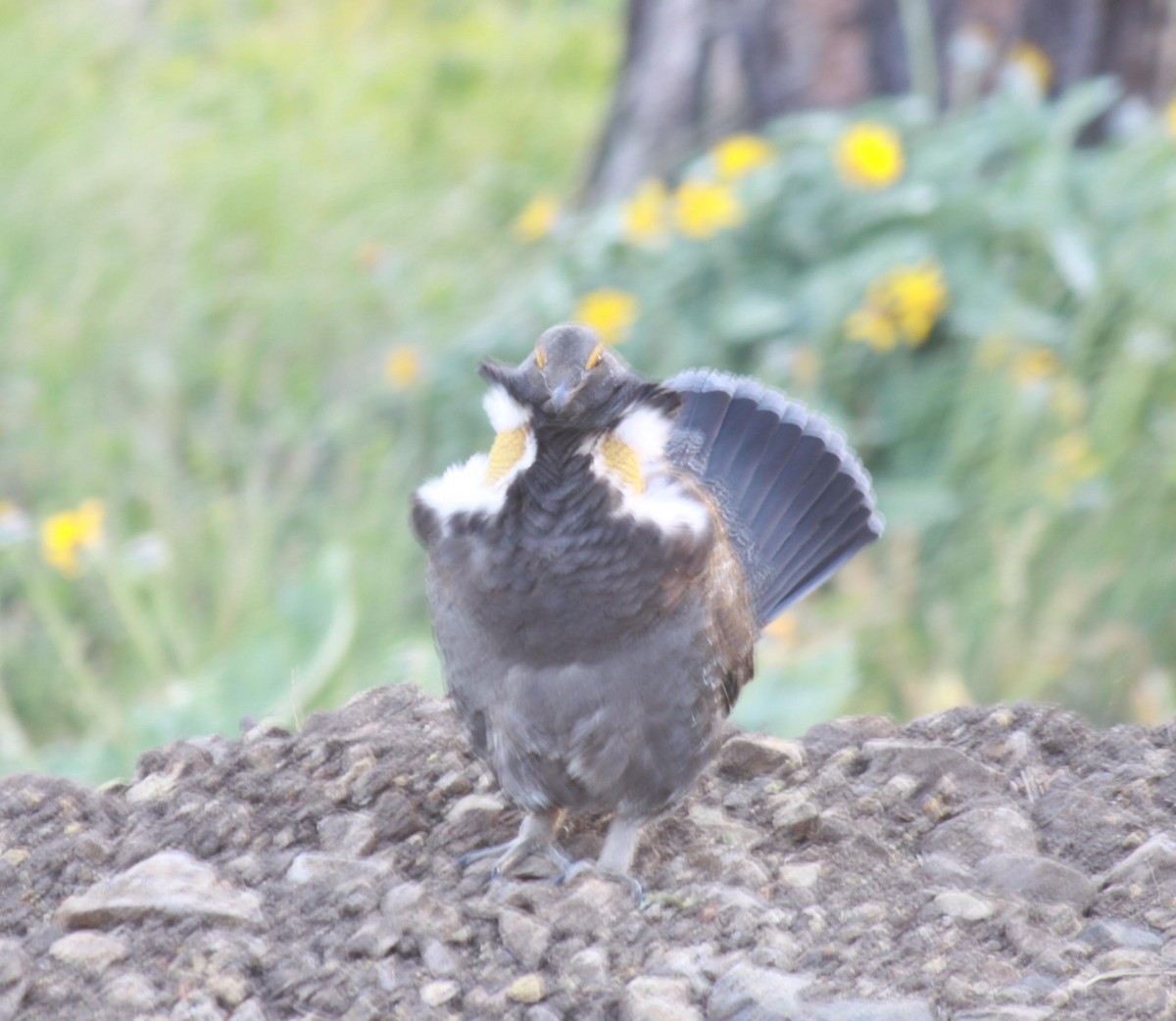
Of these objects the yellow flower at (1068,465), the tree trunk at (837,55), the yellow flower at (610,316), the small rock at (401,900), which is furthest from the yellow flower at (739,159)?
the small rock at (401,900)

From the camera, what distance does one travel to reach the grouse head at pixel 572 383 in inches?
111

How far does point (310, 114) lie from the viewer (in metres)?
7.88

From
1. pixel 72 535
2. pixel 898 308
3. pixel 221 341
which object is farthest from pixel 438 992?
pixel 221 341

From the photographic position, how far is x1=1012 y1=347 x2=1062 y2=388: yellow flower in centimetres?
549

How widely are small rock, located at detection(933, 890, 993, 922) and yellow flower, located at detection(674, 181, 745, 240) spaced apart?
310 cm

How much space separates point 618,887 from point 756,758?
1.87ft

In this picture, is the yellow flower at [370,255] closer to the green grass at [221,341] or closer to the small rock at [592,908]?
the green grass at [221,341]

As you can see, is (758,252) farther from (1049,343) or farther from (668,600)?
(668,600)

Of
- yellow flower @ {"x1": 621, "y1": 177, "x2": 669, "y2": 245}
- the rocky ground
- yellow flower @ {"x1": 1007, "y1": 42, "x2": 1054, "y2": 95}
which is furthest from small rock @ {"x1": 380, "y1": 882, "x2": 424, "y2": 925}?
yellow flower @ {"x1": 1007, "y1": 42, "x2": 1054, "y2": 95}

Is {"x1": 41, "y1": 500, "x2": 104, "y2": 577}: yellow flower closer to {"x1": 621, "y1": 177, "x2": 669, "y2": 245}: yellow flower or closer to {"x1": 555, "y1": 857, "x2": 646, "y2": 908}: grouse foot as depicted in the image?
{"x1": 555, "y1": 857, "x2": 646, "y2": 908}: grouse foot

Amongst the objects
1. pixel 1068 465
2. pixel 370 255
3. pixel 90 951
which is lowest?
pixel 90 951

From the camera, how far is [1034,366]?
5.54 metres

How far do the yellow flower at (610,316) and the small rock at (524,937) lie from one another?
9.77ft

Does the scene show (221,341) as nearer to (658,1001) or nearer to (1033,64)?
(1033,64)
